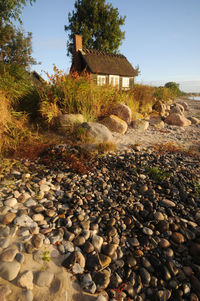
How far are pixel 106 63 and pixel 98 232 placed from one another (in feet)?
57.6

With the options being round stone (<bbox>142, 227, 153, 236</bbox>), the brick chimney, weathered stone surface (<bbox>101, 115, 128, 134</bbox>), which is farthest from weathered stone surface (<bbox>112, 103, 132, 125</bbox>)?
the brick chimney

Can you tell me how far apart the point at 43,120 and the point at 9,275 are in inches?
171

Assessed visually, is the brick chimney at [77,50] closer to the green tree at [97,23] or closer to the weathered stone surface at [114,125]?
the green tree at [97,23]

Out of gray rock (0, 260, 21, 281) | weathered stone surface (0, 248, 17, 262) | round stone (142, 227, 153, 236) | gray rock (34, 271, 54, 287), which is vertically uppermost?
weathered stone surface (0, 248, 17, 262)

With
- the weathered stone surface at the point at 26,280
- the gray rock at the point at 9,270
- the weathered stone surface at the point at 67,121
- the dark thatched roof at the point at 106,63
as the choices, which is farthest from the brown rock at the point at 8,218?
the dark thatched roof at the point at 106,63

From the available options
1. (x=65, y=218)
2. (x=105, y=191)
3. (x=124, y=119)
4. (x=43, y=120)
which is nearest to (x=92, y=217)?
(x=65, y=218)

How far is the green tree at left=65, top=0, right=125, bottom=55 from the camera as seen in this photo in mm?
21297

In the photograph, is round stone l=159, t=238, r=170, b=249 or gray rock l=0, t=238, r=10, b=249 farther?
round stone l=159, t=238, r=170, b=249

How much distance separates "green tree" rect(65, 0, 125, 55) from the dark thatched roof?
18.2 ft

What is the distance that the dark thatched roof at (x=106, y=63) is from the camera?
15.9 metres

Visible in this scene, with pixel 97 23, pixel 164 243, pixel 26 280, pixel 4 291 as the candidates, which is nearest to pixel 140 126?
pixel 164 243

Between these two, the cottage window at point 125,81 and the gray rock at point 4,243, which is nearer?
the gray rock at point 4,243

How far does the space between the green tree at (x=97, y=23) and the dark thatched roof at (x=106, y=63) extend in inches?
219

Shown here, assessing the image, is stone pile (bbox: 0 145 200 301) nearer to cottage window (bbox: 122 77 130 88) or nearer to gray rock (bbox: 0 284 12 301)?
gray rock (bbox: 0 284 12 301)
